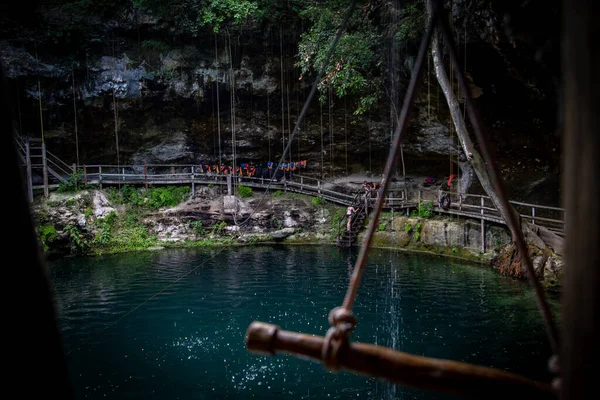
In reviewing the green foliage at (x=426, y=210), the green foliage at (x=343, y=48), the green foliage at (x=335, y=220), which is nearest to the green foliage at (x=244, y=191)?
the green foliage at (x=335, y=220)

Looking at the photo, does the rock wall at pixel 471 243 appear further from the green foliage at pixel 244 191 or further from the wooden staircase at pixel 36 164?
the wooden staircase at pixel 36 164

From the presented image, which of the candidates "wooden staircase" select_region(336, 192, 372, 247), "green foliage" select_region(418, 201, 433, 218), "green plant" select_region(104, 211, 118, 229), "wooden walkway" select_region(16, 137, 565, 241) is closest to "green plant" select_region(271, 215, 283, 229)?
"wooden walkway" select_region(16, 137, 565, 241)

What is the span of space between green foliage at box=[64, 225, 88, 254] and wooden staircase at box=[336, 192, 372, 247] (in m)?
11.4

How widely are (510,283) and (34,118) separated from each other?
2355cm

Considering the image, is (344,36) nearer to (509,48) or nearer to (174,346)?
(509,48)

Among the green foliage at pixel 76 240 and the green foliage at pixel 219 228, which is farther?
the green foliage at pixel 219 228

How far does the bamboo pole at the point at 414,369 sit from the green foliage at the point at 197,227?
1758 cm

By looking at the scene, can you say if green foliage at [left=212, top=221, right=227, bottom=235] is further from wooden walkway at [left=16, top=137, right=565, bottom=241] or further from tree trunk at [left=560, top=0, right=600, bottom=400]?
tree trunk at [left=560, top=0, right=600, bottom=400]

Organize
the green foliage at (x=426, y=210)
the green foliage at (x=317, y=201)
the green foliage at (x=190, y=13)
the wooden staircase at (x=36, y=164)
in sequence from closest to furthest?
the wooden staircase at (x=36, y=164)
the green foliage at (x=426, y=210)
the green foliage at (x=190, y=13)
the green foliage at (x=317, y=201)

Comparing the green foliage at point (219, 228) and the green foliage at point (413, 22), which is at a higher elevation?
the green foliage at point (413, 22)

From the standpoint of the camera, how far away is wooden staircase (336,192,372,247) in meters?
17.3

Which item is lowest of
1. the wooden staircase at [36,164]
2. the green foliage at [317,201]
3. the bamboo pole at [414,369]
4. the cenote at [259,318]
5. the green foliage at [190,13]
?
the cenote at [259,318]

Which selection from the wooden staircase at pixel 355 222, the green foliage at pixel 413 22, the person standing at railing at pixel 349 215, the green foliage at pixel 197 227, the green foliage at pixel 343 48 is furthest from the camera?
the green foliage at pixel 197 227

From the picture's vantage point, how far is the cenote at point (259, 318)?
6488 mm
